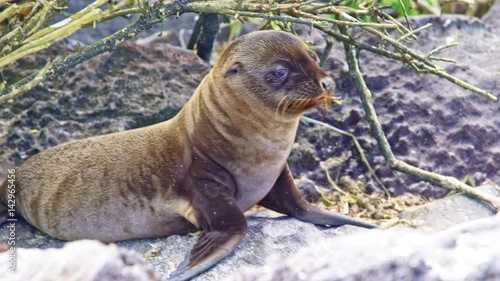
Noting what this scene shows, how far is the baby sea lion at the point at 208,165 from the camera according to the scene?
15.0ft

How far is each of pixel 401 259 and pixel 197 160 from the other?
110 inches

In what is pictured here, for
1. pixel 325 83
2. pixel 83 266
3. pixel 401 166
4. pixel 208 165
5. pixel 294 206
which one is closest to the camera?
pixel 83 266

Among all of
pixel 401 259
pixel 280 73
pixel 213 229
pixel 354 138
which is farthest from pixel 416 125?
pixel 401 259

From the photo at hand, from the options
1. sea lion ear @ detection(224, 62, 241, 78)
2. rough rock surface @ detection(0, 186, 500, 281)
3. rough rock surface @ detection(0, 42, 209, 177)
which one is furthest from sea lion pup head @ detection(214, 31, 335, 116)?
rough rock surface @ detection(0, 42, 209, 177)

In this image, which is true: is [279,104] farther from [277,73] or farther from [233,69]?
[233,69]

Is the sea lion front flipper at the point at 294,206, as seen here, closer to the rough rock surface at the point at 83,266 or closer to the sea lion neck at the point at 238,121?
the sea lion neck at the point at 238,121

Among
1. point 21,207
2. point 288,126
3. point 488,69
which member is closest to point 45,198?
point 21,207

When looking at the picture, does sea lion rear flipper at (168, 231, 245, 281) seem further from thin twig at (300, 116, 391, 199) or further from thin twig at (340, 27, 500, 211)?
thin twig at (300, 116, 391, 199)

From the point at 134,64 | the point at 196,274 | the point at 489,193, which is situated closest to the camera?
the point at 196,274

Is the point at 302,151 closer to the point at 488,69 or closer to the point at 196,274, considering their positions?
the point at 488,69

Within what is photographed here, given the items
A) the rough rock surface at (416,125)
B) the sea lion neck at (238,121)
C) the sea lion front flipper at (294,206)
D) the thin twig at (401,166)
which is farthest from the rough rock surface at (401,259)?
the rough rock surface at (416,125)

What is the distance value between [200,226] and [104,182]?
0.68 metres

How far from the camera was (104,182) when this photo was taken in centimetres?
486

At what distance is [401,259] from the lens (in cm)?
202
